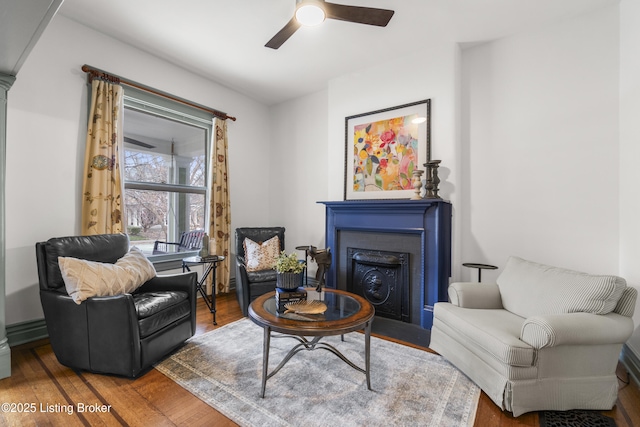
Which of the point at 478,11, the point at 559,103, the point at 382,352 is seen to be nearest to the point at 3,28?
the point at 382,352

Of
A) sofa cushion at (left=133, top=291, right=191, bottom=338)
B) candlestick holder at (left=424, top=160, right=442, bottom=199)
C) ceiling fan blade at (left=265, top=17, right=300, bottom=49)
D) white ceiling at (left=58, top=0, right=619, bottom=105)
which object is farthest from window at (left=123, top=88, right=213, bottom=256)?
candlestick holder at (left=424, top=160, right=442, bottom=199)

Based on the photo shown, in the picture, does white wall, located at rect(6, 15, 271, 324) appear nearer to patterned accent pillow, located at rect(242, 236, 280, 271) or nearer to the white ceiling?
the white ceiling

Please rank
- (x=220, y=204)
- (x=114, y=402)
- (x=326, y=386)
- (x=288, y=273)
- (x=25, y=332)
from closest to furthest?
(x=114, y=402) < (x=326, y=386) < (x=288, y=273) < (x=25, y=332) < (x=220, y=204)

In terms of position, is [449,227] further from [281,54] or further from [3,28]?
[3,28]

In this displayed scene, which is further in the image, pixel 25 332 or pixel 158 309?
pixel 25 332

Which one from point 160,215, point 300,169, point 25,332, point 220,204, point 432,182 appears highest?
point 300,169

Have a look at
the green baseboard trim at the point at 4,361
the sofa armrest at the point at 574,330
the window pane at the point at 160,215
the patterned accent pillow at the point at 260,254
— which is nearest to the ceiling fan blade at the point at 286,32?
the patterned accent pillow at the point at 260,254

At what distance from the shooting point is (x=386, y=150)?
3.37 metres

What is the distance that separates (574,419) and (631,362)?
96 centimetres

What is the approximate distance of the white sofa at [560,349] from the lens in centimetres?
163

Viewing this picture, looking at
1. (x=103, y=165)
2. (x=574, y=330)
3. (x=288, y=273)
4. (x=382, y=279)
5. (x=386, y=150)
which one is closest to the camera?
(x=574, y=330)

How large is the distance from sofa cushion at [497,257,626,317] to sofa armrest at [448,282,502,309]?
6cm

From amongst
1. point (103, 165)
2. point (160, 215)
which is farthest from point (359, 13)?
point (160, 215)

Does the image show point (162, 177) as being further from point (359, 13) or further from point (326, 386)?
point (326, 386)
